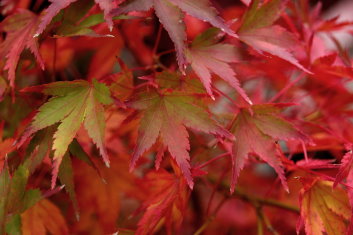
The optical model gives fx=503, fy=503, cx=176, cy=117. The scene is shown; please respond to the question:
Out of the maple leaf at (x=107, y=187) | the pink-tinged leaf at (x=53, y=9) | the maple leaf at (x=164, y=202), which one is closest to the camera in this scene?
the pink-tinged leaf at (x=53, y=9)

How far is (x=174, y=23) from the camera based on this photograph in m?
0.71

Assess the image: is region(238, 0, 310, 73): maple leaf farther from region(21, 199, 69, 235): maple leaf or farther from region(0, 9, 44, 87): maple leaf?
region(21, 199, 69, 235): maple leaf

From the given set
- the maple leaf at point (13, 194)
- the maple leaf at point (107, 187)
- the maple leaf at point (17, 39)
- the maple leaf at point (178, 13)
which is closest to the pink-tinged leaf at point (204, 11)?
the maple leaf at point (178, 13)

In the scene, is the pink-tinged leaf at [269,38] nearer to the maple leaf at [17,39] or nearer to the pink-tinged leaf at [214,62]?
the pink-tinged leaf at [214,62]

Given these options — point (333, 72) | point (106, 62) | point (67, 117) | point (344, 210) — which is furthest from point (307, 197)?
point (106, 62)

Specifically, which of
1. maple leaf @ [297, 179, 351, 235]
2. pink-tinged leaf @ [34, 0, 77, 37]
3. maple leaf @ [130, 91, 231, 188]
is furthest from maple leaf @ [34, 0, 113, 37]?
maple leaf @ [297, 179, 351, 235]

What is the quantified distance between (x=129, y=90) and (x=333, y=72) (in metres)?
0.37

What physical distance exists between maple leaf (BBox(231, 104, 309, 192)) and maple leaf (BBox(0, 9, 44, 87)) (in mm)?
329

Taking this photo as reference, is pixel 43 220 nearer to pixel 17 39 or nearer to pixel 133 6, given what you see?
pixel 17 39

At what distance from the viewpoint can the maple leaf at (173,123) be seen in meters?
0.72

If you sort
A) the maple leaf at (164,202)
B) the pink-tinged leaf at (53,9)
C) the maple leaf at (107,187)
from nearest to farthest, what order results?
1. the pink-tinged leaf at (53,9)
2. the maple leaf at (164,202)
3. the maple leaf at (107,187)

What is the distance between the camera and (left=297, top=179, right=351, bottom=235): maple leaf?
778 millimetres

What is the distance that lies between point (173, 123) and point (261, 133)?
15 centimetres

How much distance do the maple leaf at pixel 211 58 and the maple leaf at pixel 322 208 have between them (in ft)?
0.60
